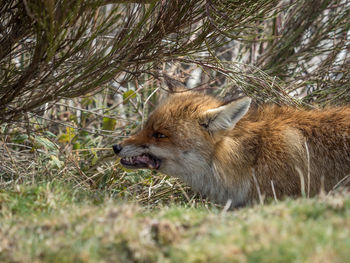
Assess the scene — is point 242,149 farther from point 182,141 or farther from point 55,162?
point 55,162

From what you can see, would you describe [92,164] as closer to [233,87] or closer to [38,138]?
[38,138]

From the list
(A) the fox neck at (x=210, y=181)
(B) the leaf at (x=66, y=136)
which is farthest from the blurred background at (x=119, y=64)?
(A) the fox neck at (x=210, y=181)

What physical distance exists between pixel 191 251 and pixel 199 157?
2783mm

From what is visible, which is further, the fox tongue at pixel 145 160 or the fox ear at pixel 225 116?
the fox tongue at pixel 145 160

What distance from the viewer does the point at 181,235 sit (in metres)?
3.36

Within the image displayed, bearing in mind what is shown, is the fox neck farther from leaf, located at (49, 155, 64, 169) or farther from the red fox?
leaf, located at (49, 155, 64, 169)

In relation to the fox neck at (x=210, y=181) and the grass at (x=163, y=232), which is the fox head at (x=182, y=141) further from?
the grass at (x=163, y=232)

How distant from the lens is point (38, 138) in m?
6.84

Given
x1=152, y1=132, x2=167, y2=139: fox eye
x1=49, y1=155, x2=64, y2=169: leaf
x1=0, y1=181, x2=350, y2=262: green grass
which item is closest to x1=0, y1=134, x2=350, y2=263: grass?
x1=0, y1=181, x2=350, y2=262: green grass

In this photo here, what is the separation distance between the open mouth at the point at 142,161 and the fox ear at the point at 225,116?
778 millimetres

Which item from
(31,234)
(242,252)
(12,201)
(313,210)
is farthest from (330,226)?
(12,201)

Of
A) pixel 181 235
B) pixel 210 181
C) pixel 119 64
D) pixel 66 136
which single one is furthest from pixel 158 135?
pixel 66 136

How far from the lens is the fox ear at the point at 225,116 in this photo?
17.9 ft

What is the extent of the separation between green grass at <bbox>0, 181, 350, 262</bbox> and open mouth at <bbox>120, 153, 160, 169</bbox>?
1.85 metres
